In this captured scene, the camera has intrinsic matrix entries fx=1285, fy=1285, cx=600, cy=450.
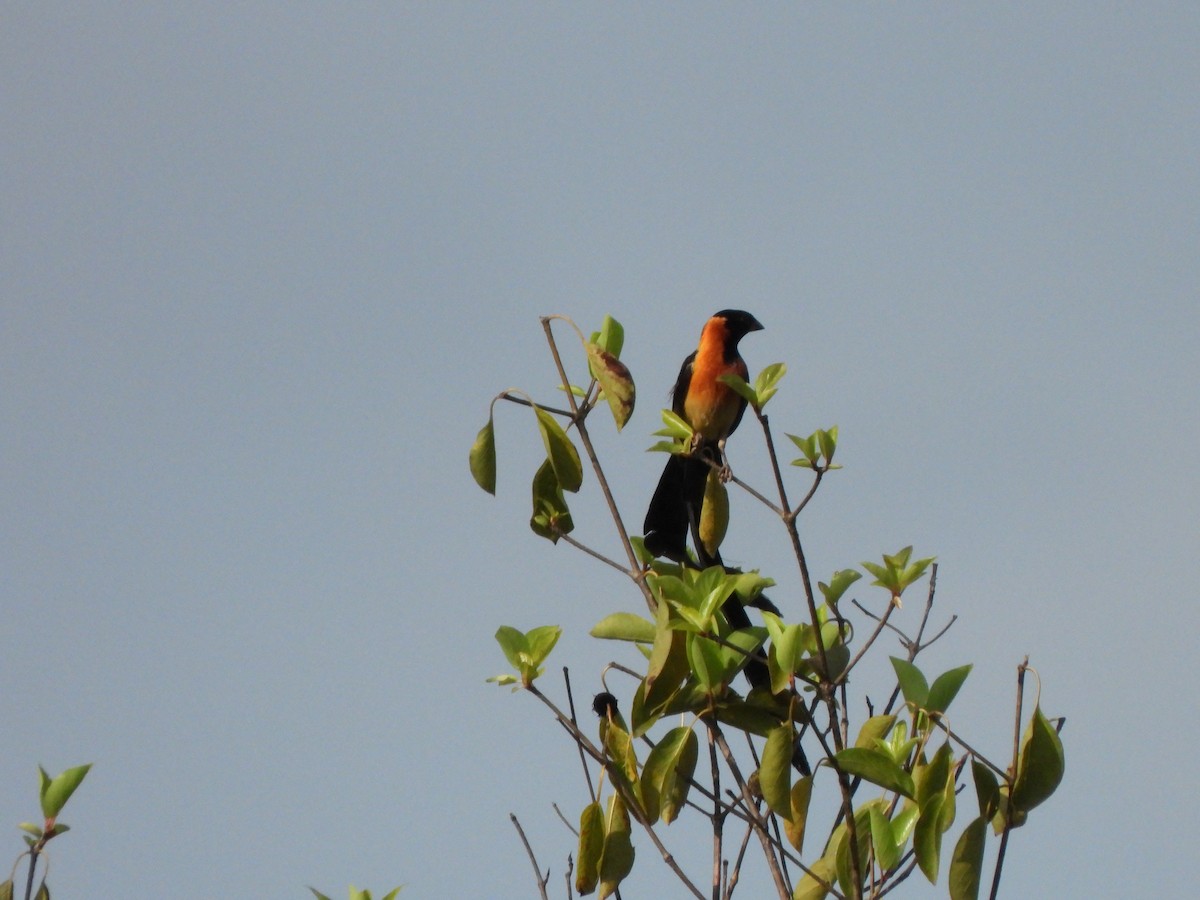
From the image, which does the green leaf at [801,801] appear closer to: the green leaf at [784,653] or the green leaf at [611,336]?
the green leaf at [784,653]

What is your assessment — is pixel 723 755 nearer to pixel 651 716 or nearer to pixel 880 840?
pixel 651 716

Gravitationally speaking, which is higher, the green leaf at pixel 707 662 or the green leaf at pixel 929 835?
the green leaf at pixel 707 662

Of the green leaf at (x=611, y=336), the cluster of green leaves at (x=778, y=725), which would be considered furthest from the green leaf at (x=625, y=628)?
the green leaf at (x=611, y=336)

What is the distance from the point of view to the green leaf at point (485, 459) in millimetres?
2625

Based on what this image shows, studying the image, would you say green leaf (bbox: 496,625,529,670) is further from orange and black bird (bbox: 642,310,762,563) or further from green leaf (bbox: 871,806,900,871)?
orange and black bird (bbox: 642,310,762,563)

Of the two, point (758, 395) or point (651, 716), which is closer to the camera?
point (651, 716)

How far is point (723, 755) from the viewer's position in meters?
2.39

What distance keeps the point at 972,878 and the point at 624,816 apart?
629mm

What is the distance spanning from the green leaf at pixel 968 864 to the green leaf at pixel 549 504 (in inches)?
40.0

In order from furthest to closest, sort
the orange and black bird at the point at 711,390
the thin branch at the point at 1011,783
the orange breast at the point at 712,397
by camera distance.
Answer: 1. the orange breast at the point at 712,397
2. the orange and black bird at the point at 711,390
3. the thin branch at the point at 1011,783

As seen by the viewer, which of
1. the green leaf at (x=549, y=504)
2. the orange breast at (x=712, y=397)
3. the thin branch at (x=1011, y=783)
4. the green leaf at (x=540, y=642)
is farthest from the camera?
the orange breast at (x=712, y=397)

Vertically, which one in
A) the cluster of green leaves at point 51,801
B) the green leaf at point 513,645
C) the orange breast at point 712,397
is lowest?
the cluster of green leaves at point 51,801

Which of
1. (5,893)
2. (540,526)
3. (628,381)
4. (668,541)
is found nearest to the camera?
(5,893)

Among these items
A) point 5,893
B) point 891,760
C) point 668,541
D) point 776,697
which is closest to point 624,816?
point 776,697
